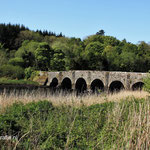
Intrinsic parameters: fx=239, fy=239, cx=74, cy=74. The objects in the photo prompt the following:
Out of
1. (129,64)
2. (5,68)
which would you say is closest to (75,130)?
(5,68)

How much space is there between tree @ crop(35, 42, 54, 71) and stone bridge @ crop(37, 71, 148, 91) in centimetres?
526

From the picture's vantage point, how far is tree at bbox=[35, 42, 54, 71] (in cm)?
4314

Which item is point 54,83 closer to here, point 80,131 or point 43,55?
point 43,55

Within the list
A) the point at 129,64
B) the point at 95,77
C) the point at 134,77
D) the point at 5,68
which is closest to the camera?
the point at 134,77

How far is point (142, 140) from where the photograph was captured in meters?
3.60

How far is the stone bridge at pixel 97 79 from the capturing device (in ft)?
72.0

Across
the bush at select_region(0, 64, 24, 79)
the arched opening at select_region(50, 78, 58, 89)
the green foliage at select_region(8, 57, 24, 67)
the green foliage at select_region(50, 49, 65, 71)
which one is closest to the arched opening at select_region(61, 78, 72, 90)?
the arched opening at select_region(50, 78, 58, 89)

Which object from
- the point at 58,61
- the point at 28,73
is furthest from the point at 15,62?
the point at 58,61

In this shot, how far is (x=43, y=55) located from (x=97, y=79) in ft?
58.9

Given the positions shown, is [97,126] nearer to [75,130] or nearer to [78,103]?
[75,130]

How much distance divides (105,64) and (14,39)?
111 ft

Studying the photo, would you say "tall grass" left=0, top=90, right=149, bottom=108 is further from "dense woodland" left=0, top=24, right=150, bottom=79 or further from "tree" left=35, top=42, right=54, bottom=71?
"tree" left=35, top=42, right=54, bottom=71

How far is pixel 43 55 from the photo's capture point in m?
43.6

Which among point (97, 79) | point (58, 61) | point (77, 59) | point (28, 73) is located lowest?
point (97, 79)
